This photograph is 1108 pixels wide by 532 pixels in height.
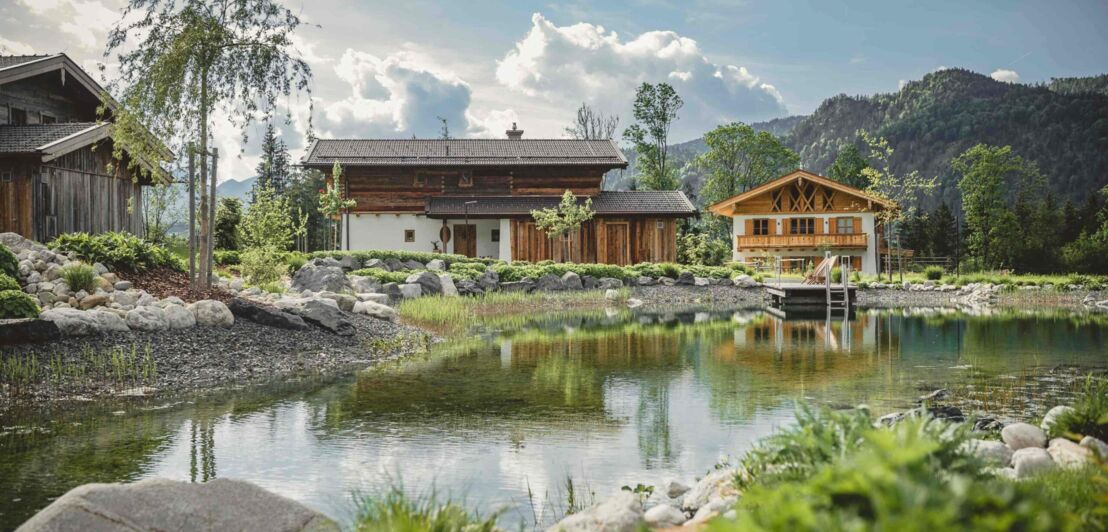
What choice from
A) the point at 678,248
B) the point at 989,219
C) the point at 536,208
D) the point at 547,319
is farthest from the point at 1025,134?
the point at 547,319

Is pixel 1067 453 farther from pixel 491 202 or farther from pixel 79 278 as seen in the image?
pixel 491 202

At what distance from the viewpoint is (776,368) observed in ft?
44.1

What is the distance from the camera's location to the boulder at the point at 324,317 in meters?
15.5

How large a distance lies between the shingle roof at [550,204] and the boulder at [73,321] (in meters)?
25.9

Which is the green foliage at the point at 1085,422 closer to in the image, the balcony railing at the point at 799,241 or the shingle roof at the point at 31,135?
the shingle roof at the point at 31,135

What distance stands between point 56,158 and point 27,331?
11880 millimetres

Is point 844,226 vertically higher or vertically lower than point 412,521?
higher

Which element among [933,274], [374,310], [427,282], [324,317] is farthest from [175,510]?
[933,274]

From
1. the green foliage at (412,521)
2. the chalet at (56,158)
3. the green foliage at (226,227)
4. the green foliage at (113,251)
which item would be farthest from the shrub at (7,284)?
the green foliage at (226,227)

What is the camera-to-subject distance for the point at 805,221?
46.1 meters

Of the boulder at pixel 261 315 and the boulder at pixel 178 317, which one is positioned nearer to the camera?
the boulder at pixel 178 317

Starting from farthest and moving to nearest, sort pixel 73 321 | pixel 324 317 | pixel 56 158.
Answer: pixel 56 158 < pixel 324 317 < pixel 73 321

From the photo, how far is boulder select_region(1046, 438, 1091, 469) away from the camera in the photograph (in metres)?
5.48

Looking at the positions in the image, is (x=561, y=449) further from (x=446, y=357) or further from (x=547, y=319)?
(x=547, y=319)
